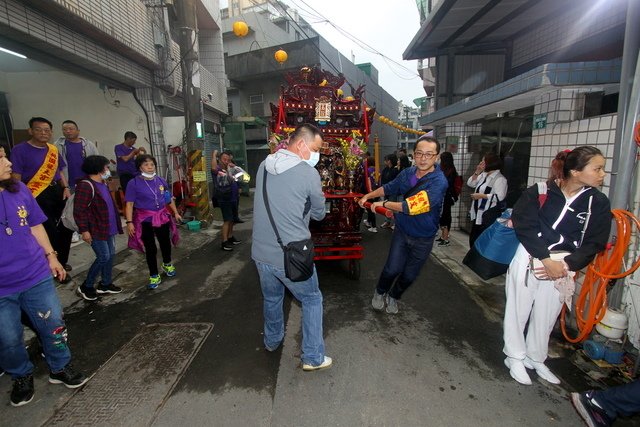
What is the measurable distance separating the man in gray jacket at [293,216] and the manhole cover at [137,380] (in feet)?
3.34

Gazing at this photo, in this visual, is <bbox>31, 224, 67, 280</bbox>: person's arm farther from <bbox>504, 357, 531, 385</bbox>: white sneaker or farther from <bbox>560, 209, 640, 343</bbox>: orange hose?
<bbox>560, 209, 640, 343</bbox>: orange hose

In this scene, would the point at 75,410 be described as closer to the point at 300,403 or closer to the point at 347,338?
the point at 300,403

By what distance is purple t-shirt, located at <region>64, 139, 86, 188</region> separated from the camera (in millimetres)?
5246

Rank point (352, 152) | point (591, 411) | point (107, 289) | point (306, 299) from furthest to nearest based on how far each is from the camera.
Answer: point (352, 152), point (107, 289), point (306, 299), point (591, 411)

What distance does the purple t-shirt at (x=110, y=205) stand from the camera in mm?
3980

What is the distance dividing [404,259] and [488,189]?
84.1 inches

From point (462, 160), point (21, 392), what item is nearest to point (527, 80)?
point (462, 160)

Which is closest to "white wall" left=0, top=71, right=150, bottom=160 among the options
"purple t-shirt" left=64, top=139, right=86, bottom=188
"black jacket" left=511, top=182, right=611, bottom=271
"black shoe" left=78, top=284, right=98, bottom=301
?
"purple t-shirt" left=64, top=139, right=86, bottom=188

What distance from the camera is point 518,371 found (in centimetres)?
275

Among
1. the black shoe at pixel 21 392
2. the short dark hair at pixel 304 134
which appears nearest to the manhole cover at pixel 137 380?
the black shoe at pixel 21 392

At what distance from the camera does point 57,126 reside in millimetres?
8328

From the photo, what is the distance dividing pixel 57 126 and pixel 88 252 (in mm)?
4726

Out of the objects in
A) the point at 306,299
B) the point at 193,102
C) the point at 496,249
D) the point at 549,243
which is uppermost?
the point at 193,102

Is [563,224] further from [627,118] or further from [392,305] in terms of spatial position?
[392,305]
